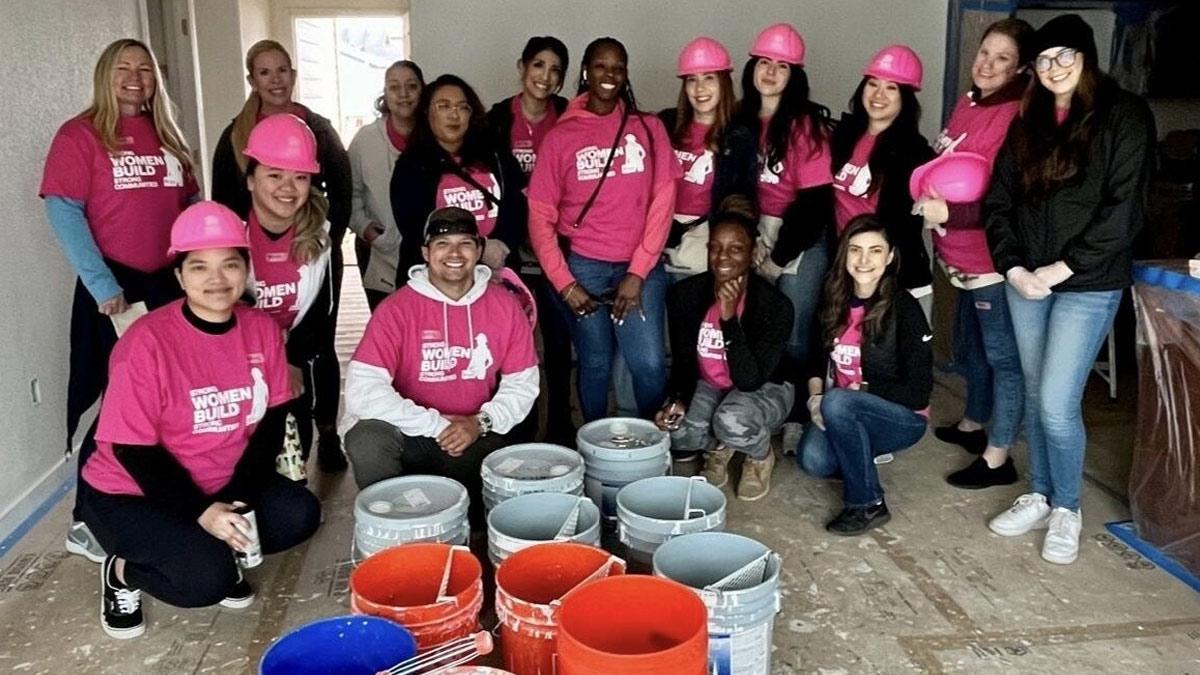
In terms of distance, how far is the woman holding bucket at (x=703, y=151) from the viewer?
3.21m

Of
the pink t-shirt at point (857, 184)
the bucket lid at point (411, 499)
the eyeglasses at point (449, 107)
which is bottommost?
the bucket lid at point (411, 499)

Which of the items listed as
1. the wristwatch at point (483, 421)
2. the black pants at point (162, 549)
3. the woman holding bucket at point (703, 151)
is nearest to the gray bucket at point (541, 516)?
the wristwatch at point (483, 421)

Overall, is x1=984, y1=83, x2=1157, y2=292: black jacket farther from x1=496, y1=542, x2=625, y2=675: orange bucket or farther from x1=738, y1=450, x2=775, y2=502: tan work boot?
x1=496, y1=542, x2=625, y2=675: orange bucket

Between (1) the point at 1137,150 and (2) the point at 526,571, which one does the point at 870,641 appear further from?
(1) the point at 1137,150

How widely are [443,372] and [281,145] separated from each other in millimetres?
782

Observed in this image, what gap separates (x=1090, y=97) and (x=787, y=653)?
5.29 ft

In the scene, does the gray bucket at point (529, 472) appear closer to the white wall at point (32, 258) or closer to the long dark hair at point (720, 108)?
the long dark hair at point (720, 108)

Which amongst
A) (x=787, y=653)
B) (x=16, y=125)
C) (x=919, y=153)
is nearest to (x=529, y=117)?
(x=919, y=153)

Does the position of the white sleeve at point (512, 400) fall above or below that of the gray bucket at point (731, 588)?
above

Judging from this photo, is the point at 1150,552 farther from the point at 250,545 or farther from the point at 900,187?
the point at 250,545

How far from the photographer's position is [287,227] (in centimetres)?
286

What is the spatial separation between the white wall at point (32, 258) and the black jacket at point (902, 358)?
8.63 ft

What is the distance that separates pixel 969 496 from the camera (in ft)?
10.5

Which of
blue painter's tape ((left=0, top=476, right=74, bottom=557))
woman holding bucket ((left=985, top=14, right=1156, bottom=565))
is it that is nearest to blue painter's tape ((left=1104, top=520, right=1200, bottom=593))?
woman holding bucket ((left=985, top=14, right=1156, bottom=565))
